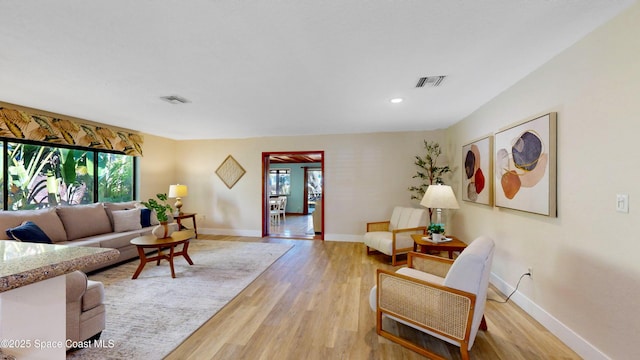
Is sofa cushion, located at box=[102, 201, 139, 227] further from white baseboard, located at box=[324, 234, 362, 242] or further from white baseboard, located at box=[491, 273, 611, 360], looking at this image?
white baseboard, located at box=[491, 273, 611, 360]

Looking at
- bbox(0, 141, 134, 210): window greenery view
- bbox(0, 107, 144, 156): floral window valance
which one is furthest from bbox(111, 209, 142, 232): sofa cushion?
bbox(0, 107, 144, 156): floral window valance

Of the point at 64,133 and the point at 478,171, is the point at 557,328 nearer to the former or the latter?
the point at 478,171

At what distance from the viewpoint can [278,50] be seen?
2039 mm

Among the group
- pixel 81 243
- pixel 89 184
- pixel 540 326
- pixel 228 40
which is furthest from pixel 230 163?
pixel 540 326

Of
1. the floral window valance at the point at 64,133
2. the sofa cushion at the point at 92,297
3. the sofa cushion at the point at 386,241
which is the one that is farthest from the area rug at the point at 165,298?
the floral window valance at the point at 64,133

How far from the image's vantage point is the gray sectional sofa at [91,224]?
3.28m

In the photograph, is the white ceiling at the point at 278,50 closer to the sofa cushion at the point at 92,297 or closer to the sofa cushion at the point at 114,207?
the sofa cushion at the point at 114,207

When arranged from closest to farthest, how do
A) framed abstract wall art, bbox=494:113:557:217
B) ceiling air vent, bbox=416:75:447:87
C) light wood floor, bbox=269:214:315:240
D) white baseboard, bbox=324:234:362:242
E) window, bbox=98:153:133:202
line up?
framed abstract wall art, bbox=494:113:557:217 < ceiling air vent, bbox=416:75:447:87 < window, bbox=98:153:133:202 < white baseboard, bbox=324:234:362:242 < light wood floor, bbox=269:214:315:240

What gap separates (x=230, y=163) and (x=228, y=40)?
4.43m

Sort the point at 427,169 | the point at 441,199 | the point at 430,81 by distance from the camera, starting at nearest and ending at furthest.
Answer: the point at 430,81
the point at 441,199
the point at 427,169

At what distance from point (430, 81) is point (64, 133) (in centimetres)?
534

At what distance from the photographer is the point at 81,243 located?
3381mm

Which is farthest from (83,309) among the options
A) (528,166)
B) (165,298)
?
(528,166)

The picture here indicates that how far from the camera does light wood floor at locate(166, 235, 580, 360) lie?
1929mm
